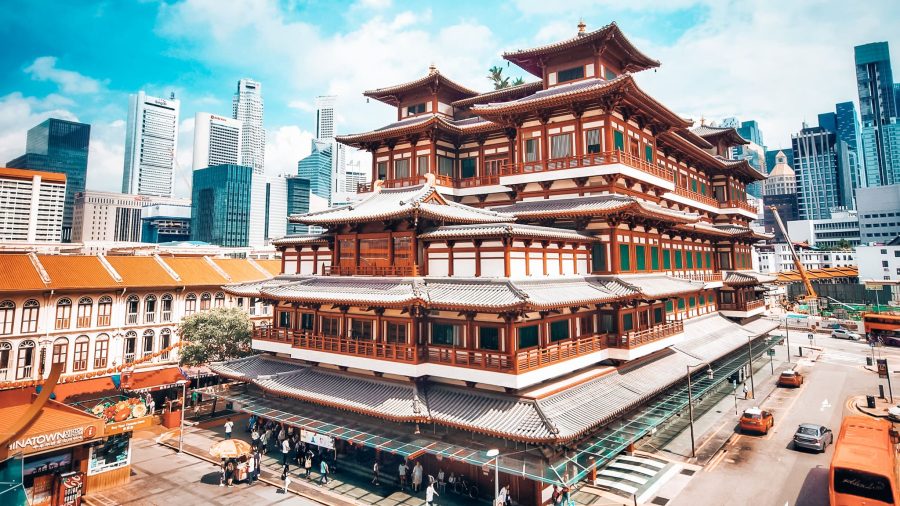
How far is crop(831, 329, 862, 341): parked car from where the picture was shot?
70.7 meters

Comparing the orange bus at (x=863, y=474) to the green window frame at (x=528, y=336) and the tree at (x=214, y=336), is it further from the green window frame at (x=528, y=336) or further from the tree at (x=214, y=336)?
the tree at (x=214, y=336)

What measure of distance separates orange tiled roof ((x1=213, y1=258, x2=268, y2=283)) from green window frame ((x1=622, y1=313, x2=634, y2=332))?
41.1m

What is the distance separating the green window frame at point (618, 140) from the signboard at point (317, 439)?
81.3ft

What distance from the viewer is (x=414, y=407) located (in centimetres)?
2295

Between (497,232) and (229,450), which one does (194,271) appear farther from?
(497,232)

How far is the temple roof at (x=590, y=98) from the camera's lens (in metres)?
28.5

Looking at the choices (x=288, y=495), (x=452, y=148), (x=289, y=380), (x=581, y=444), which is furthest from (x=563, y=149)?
(x=288, y=495)

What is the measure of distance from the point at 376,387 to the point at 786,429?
2827 cm

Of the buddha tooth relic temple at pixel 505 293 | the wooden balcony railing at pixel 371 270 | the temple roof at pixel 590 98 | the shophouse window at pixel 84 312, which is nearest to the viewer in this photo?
the buddha tooth relic temple at pixel 505 293

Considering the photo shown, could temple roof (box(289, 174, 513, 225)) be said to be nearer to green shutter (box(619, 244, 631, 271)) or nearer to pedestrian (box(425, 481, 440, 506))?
green shutter (box(619, 244, 631, 271))

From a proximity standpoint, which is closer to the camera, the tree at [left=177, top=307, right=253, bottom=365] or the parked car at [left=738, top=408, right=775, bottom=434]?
the parked car at [left=738, top=408, right=775, bottom=434]

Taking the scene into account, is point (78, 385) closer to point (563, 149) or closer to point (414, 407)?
point (414, 407)

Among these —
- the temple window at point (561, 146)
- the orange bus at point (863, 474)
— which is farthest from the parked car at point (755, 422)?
the temple window at point (561, 146)

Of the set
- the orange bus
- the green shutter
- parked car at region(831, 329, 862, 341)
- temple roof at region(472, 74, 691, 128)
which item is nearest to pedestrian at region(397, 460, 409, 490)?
the green shutter
